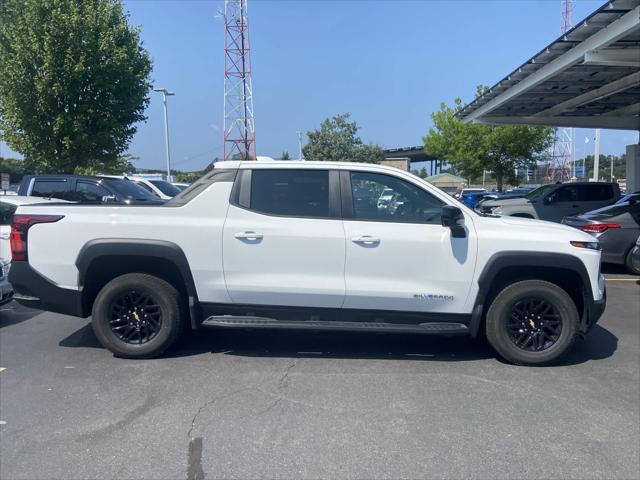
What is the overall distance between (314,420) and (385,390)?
81cm

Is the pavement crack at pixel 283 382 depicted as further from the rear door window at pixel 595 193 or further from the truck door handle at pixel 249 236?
the rear door window at pixel 595 193

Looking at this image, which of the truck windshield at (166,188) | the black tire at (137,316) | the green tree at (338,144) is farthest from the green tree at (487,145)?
the black tire at (137,316)

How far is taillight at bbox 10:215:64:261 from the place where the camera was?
16.4 ft

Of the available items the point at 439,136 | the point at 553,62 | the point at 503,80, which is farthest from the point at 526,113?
the point at 439,136

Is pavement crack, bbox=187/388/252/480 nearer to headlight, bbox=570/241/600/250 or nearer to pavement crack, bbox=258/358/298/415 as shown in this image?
pavement crack, bbox=258/358/298/415

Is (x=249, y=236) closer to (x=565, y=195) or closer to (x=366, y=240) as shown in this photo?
(x=366, y=240)

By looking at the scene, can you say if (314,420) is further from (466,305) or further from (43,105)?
(43,105)

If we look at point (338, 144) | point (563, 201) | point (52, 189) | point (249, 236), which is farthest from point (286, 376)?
point (338, 144)

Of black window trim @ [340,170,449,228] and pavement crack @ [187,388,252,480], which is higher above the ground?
black window trim @ [340,170,449,228]

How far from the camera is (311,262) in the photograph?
16.0 ft

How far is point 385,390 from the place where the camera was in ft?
14.7

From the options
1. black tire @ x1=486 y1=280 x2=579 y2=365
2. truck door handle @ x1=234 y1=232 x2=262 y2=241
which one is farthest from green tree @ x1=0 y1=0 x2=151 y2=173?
black tire @ x1=486 y1=280 x2=579 y2=365

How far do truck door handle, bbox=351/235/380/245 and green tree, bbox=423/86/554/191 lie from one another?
84.3 ft

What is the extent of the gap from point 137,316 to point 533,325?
3.83 metres
